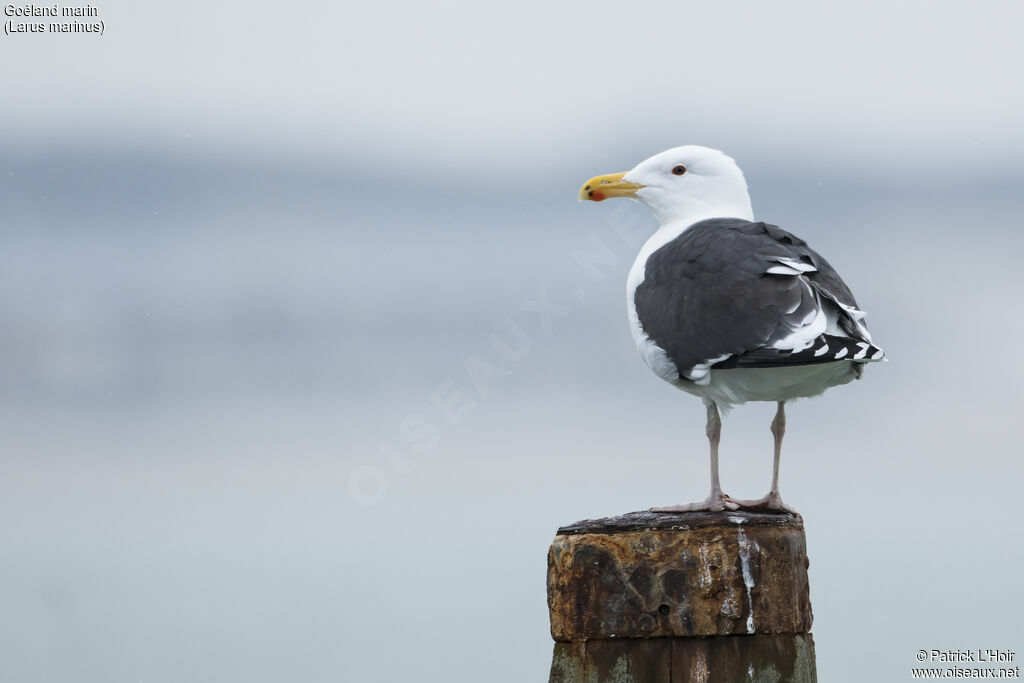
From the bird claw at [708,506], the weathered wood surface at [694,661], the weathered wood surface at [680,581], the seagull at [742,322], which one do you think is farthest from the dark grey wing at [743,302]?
the weathered wood surface at [694,661]

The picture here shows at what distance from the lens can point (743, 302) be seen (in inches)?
217

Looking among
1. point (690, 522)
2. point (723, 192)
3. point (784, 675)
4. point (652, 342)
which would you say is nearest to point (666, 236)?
point (723, 192)

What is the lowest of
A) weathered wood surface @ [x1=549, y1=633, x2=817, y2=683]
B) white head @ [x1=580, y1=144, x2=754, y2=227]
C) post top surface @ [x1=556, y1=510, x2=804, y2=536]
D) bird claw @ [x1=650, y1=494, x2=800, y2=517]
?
weathered wood surface @ [x1=549, y1=633, x2=817, y2=683]

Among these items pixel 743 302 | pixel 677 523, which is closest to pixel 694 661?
pixel 677 523

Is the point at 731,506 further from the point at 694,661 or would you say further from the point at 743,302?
the point at 694,661

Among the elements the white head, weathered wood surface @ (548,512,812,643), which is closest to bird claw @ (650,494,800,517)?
weathered wood surface @ (548,512,812,643)

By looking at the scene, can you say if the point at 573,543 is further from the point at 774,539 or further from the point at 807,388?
the point at 807,388

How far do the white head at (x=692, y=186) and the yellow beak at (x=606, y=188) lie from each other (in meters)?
0.08

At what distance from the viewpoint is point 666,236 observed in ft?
22.6

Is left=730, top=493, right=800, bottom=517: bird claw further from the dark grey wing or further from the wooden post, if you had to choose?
the wooden post

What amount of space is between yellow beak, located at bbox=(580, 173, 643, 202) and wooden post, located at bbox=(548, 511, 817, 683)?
128 inches

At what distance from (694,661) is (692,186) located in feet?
11.8

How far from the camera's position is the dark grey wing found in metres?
5.30

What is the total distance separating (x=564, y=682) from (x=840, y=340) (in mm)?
2033
